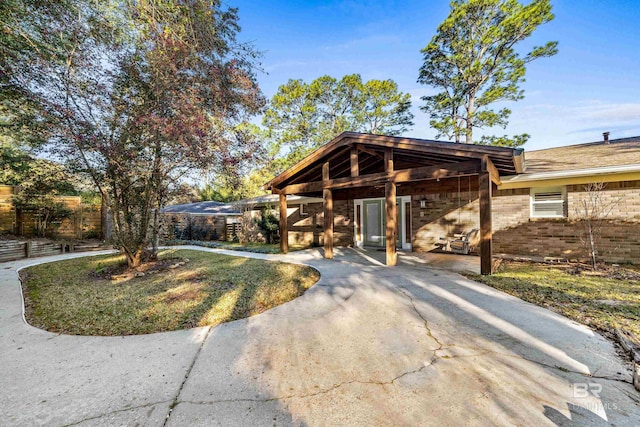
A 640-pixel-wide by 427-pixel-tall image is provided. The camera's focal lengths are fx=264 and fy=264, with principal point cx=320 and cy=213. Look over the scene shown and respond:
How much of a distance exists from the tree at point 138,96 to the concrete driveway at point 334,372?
3625mm

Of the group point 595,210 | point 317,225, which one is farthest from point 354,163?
point 595,210

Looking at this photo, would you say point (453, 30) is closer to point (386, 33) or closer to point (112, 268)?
point (386, 33)

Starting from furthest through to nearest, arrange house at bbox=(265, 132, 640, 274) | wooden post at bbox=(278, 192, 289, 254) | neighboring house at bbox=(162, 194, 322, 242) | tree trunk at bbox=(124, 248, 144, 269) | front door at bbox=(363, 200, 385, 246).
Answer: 1. neighboring house at bbox=(162, 194, 322, 242)
2. front door at bbox=(363, 200, 385, 246)
3. wooden post at bbox=(278, 192, 289, 254)
4. tree trunk at bbox=(124, 248, 144, 269)
5. house at bbox=(265, 132, 640, 274)

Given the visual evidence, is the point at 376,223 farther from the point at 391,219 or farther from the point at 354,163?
the point at 354,163

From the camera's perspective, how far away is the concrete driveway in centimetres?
202

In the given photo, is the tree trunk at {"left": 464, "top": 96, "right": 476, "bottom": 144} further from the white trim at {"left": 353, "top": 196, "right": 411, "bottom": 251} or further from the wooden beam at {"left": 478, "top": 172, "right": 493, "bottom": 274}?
the wooden beam at {"left": 478, "top": 172, "right": 493, "bottom": 274}

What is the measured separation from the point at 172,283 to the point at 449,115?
20.6 meters

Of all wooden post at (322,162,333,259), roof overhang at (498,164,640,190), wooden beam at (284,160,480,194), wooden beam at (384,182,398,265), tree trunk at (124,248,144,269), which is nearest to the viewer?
wooden beam at (284,160,480,194)

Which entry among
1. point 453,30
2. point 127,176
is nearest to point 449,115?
point 453,30

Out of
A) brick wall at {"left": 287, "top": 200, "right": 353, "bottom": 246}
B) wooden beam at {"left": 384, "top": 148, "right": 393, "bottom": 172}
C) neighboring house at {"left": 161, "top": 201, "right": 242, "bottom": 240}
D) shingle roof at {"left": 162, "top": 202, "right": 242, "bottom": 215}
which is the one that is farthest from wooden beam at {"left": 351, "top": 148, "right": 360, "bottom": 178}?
shingle roof at {"left": 162, "top": 202, "right": 242, "bottom": 215}

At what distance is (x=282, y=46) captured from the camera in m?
11.7

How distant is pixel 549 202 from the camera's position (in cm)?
823

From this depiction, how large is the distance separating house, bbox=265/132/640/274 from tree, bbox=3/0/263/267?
339 centimetres

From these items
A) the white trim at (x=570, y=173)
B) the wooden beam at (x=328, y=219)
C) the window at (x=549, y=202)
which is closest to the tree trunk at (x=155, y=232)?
the wooden beam at (x=328, y=219)
